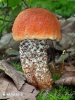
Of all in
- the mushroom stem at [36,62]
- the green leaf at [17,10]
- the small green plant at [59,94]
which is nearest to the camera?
the small green plant at [59,94]

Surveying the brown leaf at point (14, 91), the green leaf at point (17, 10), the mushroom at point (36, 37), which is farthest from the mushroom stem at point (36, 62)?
the green leaf at point (17, 10)

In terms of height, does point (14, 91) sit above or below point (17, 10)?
below

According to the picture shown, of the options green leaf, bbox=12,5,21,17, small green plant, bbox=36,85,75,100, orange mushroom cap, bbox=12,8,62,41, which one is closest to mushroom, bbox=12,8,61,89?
orange mushroom cap, bbox=12,8,62,41

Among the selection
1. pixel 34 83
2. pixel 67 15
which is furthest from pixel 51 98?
pixel 67 15

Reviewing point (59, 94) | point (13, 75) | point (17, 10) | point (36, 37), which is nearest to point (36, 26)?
point (36, 37)

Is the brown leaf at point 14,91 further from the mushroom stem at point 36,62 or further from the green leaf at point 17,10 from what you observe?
the green leaf at point 17,10

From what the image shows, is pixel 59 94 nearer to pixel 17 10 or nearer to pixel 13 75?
pixel 13 75

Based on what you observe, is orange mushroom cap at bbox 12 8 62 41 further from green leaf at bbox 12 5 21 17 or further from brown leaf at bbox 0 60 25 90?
A: green leaf at bbox 12 5 21 17

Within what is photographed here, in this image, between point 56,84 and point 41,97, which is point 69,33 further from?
point 41,97
